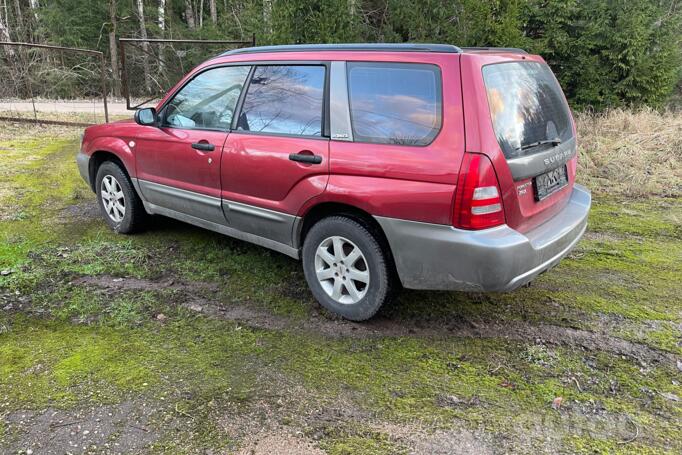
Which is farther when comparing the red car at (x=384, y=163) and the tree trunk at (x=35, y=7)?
the tree trunk at (x=35, y=7)

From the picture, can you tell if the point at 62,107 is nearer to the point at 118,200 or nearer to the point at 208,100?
the point at 118,200

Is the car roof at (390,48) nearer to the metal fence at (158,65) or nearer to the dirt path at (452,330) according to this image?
the dirt path at (452,330)

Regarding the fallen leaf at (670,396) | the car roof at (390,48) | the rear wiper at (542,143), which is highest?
the car roof at (390,48)

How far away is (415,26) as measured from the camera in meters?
9.78

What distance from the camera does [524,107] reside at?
326 cm

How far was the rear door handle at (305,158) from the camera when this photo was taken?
3441mm

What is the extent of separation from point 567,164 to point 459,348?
5.10 ft

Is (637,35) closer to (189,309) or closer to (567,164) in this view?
(567,164)

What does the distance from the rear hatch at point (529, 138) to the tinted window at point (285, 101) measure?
115 cm

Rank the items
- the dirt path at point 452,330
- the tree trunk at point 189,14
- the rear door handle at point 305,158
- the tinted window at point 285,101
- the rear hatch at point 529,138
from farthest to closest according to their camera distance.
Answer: the tree trunk at point 189,14 → the tinted window at point 285,101 → the rear door handle at point 305,158 → the dirt path at point 452,330 → the rear hatch at point 529,138

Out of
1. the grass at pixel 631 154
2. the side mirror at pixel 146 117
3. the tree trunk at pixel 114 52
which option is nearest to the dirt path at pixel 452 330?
the side mirror at pixel 146 117

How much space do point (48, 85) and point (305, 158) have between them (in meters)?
20.1

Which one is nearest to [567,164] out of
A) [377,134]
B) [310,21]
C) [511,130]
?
[511,130]

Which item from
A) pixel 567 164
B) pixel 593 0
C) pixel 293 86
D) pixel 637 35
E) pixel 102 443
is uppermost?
pixel 593 0
